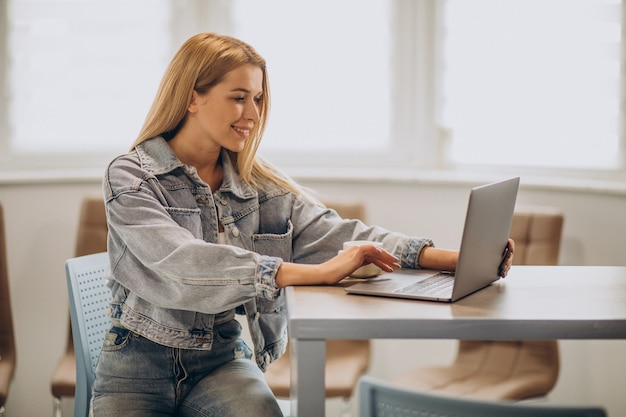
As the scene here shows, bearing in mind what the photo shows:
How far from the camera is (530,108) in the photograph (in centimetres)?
314

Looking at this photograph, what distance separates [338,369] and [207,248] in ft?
3.77

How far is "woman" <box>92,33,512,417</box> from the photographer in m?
1.65

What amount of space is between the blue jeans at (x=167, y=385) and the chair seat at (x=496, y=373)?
0.84 metres

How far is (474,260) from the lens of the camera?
1.55 meters

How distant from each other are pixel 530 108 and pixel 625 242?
67 centimetres

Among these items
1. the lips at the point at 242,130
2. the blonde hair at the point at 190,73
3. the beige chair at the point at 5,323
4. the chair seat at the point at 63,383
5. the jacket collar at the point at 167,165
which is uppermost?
the blonde hair at the point at 190,73

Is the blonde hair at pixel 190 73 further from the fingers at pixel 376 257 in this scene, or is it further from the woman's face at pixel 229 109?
the fingers at pixel 376 257

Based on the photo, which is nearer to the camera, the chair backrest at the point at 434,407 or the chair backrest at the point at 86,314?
the chair backrest at the point at 434,407

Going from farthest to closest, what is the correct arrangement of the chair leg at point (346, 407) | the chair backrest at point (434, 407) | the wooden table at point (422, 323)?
the chair leg at point (346, 407)
the wooden table at point (422, 323)
the chair backrest at point (434, 407)

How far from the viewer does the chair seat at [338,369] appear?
2557 mm

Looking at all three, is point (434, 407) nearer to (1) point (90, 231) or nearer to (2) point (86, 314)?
(2) point (86, 314)

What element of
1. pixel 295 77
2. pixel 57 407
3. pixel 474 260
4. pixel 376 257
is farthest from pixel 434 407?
pixel 295 77

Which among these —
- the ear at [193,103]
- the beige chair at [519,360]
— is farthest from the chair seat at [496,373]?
the ear at [193,103]

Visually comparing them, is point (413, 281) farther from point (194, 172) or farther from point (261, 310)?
point (194, 172)
